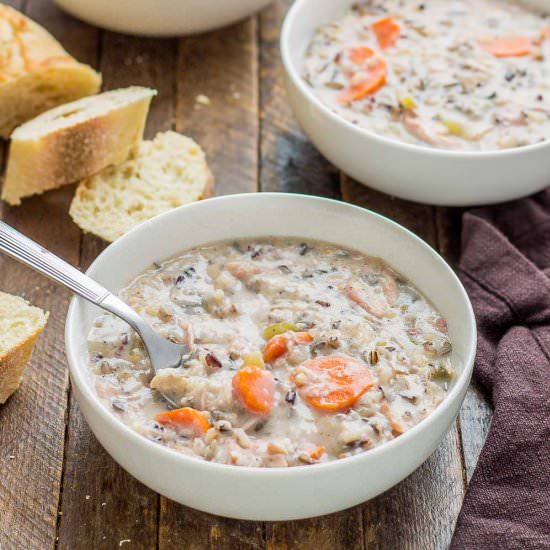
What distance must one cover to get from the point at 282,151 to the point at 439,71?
67 cm

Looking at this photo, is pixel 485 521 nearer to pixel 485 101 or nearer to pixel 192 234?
pixel 192 234

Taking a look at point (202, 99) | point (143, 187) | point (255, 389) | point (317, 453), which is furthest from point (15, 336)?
point (202, 99)

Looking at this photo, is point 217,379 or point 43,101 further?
point 43,101

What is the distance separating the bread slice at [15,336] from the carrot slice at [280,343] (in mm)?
742

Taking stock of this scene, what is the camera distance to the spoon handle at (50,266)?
2.65m

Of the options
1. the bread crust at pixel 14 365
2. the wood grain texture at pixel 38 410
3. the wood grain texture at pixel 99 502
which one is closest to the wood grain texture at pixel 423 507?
the wood grain texture at pixel 99 502

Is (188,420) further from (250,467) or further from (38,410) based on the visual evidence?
(38,410)

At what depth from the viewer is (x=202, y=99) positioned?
399 centimetres

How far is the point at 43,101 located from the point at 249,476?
83.6 inches

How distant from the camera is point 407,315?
109 inches

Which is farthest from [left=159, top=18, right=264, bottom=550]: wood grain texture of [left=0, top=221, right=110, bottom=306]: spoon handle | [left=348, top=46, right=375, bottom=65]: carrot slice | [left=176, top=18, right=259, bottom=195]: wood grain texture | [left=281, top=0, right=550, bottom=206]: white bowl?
[left=0, top=221, right=110, bottom=306]: spoon handle

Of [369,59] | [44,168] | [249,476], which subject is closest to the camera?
[249,476]

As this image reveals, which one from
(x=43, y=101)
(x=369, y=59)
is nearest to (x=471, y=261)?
(x=369, y=59)

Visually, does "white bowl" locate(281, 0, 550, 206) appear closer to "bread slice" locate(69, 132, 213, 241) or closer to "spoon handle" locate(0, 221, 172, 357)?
"bread slice" locate(69, 132, 213, 241)
